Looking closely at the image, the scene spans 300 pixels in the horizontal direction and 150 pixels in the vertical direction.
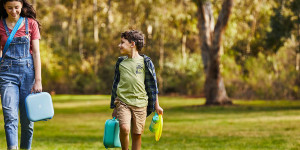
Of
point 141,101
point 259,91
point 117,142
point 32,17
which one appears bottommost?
point 259,91

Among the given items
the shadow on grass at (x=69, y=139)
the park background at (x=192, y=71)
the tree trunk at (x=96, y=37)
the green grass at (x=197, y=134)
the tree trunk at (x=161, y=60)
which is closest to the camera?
the green grass at (x=197, y=134)

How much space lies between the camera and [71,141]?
13.1 meters

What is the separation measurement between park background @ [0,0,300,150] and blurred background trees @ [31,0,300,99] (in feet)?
0.23

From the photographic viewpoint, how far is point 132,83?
6.77m

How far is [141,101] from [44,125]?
40.2 ft

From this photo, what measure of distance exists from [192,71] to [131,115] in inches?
1342

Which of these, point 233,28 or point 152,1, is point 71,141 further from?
point 152,1

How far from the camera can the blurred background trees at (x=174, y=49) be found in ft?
110

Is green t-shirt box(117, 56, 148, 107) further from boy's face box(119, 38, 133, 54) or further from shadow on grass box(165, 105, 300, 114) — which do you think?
shadow on grass box(165, 105, 300, 114)

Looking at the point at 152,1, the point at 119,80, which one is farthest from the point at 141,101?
the point at 152,1

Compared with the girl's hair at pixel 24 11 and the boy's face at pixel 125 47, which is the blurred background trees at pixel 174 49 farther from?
the girl's hair at pixel 24 11

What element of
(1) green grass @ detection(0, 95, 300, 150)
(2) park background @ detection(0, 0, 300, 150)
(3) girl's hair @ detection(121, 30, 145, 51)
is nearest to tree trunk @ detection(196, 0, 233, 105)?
(2) park background @ detection(0, 0, 300, 150)

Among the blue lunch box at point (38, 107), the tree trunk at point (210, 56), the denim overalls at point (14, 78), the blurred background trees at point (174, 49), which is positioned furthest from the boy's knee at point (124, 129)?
the tree trunk at point (210, 56)

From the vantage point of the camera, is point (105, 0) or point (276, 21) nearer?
point (276, 21)
